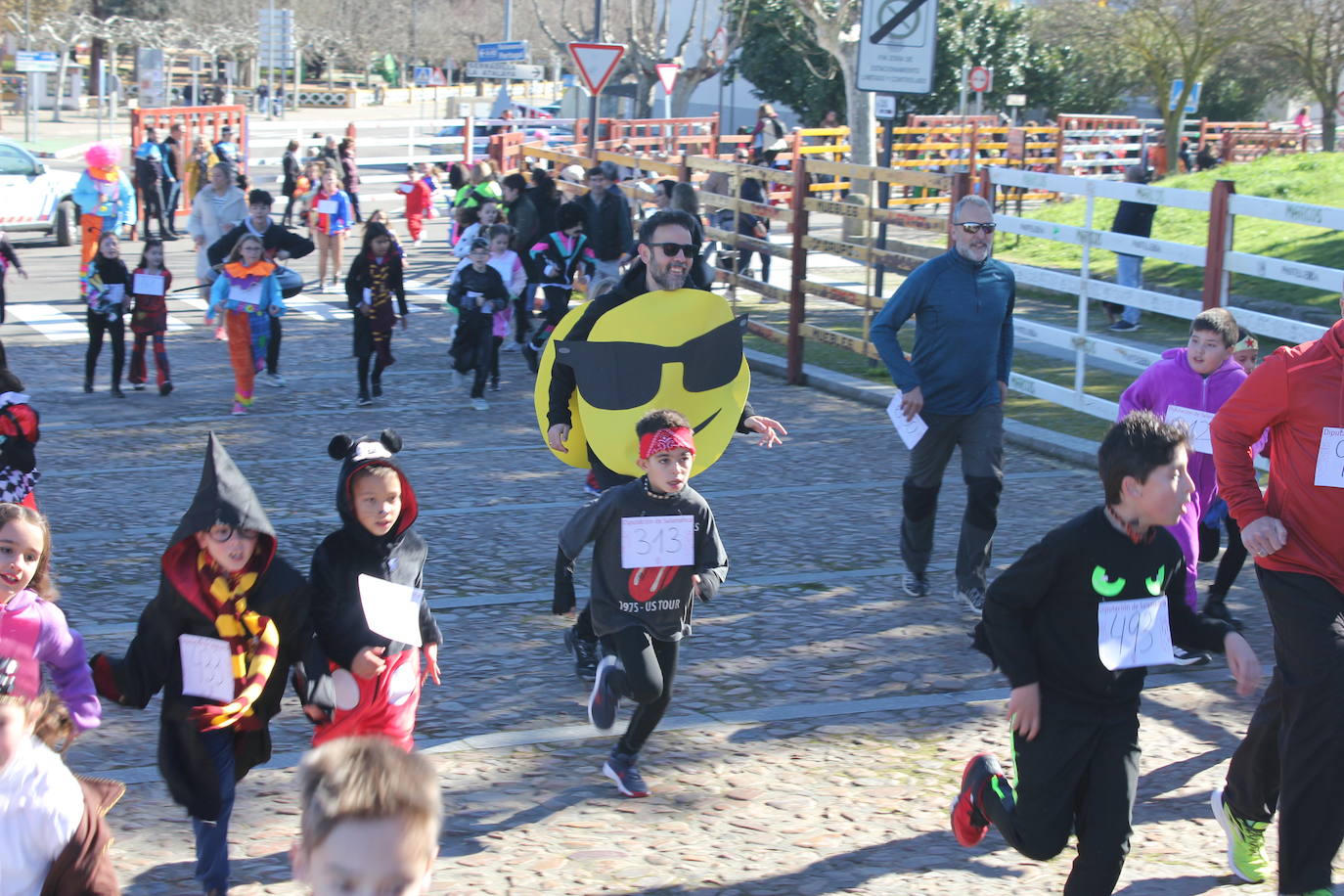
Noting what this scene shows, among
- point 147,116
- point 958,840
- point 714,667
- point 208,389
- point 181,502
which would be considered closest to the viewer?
point 958,840

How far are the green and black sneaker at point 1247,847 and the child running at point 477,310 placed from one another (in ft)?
30.2

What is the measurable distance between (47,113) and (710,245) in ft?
163

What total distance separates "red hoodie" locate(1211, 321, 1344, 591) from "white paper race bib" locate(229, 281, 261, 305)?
9.90 metres

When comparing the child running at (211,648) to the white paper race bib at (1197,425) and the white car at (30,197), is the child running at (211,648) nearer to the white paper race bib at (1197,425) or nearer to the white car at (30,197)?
the white paper race bib at (1197,425)

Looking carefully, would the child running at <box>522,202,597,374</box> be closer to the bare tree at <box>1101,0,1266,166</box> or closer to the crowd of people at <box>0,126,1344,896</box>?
the crowd of people at <box>0,126,1344,896</box>

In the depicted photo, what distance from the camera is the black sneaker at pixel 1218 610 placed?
24.2 feet

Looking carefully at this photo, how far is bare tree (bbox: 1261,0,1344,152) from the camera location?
29.2 meters

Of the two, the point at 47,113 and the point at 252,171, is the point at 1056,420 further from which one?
the point at 47,113

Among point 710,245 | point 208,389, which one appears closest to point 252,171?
point 710,245

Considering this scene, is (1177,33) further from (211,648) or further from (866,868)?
(211,648)

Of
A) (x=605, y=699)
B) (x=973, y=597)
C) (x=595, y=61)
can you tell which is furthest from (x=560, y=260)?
(x=605, y=699)

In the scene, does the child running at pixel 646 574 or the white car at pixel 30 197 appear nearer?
the child running at pixel 646 574

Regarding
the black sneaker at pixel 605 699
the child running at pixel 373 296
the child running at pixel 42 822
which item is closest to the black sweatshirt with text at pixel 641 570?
the black sneaker at pixel 605 699

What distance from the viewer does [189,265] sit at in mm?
23641
